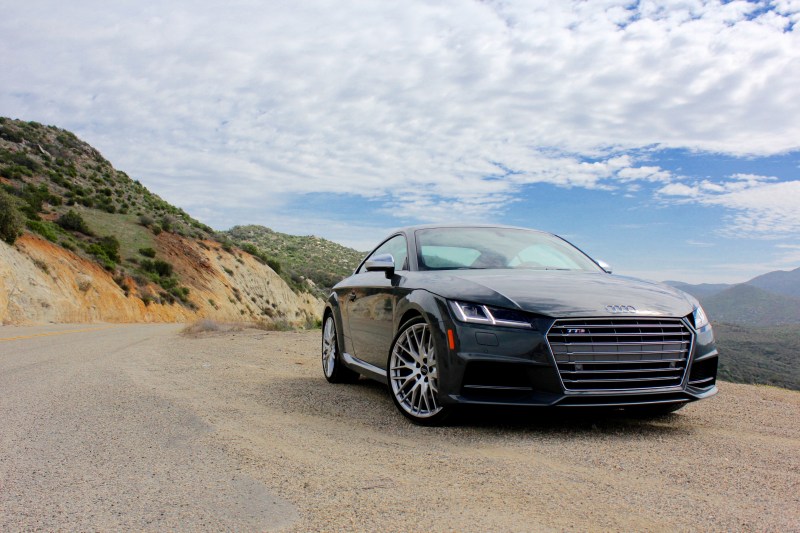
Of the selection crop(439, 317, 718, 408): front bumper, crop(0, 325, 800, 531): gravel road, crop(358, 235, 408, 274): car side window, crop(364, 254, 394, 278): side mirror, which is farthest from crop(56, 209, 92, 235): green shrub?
crop(439, 317, 718, 408): front bumper

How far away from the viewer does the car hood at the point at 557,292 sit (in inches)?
175

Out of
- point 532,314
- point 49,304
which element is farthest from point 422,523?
point 49,304

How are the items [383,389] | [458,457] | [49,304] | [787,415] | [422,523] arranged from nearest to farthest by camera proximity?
[422,523]
[458,457]
[787,415]
[383,389]
[49,304]

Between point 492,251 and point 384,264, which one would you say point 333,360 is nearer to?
point 384,264

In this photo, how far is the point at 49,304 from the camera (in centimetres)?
2744

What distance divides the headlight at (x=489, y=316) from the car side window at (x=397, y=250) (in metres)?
1.38

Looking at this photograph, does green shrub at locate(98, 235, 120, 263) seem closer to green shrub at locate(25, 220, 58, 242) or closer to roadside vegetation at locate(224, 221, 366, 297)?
green shrub at locate(25, 220, 58, 242)

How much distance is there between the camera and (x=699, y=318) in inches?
194

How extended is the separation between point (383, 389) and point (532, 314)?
2.70 metres

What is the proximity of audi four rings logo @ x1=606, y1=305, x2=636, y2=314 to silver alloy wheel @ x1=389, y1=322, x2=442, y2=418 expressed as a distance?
117 cm

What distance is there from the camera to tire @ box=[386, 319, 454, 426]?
4.67 metres

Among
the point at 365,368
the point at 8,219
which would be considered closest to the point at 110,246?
the point at 8,219

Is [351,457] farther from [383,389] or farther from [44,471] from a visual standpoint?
[383,389]

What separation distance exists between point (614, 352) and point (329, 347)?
3.70 meters
